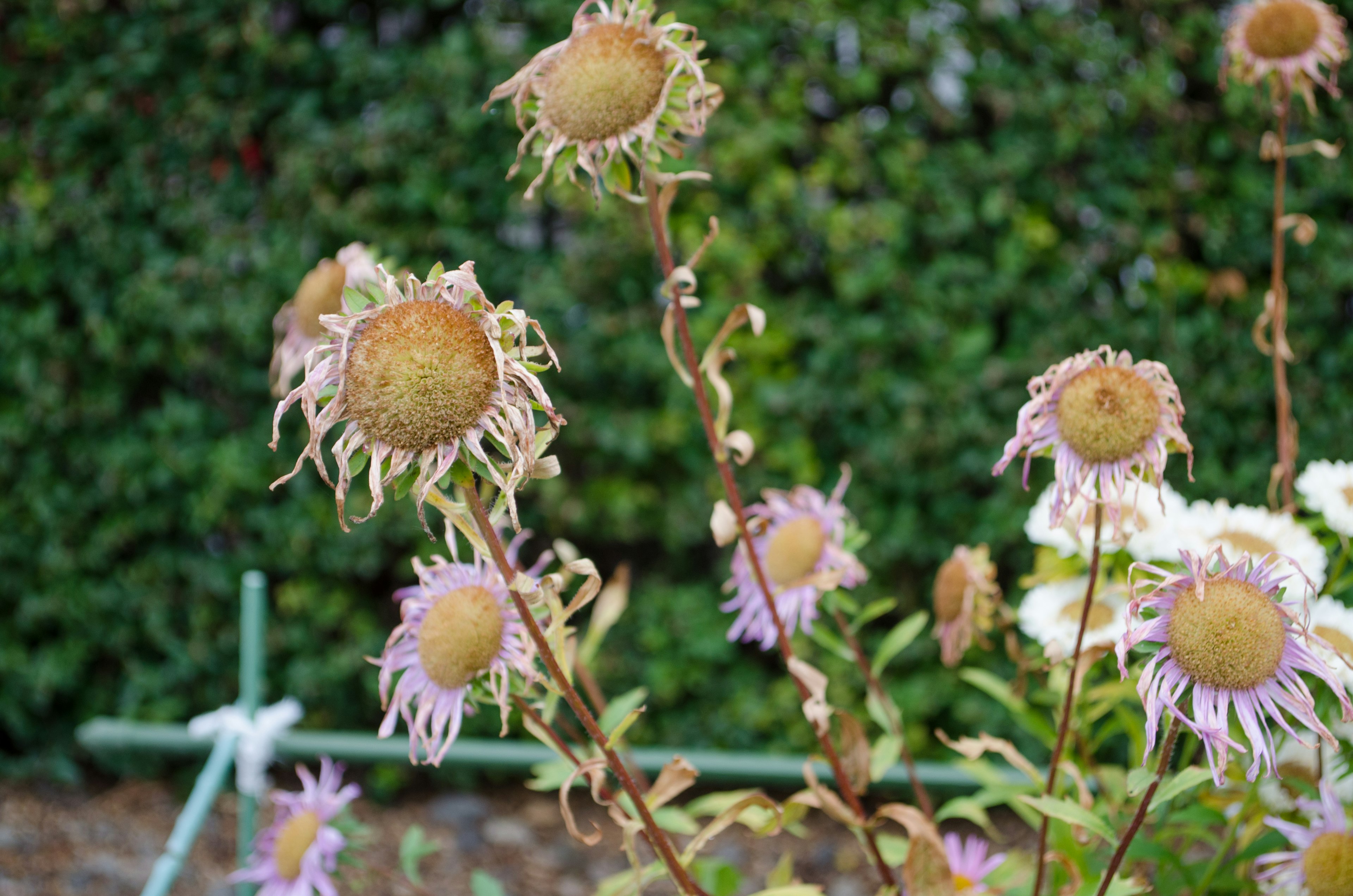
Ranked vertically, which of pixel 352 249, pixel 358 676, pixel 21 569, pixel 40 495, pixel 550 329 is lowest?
pixel 358 676

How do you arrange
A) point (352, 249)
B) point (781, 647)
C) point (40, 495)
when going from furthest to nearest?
1. point (40, 495)
2. point (352, 249)
3. point (781, 647)

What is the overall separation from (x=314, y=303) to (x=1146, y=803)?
936mm

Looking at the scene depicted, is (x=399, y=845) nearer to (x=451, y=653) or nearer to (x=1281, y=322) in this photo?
(x=451, y=653)

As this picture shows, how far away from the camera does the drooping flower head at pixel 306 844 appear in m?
1.04

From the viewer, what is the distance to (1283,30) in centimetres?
106

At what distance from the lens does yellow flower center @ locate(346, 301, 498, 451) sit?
61 centimetres

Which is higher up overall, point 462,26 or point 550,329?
point 462,26

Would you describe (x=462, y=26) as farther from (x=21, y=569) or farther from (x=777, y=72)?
(x=21, y=569)

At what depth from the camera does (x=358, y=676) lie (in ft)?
8.82

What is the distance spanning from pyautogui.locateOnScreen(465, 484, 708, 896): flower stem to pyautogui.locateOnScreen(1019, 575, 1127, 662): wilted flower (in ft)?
1.39

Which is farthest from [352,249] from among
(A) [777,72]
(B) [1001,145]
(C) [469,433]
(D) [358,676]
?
(D) [358,676]

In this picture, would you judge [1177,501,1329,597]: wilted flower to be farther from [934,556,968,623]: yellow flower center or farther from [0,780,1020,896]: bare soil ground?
[0,780,1020,896]: bare soil ground

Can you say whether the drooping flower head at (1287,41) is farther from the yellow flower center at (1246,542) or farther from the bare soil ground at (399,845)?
the bare soil ground at (399,845)

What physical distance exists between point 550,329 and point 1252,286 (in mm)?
1609
